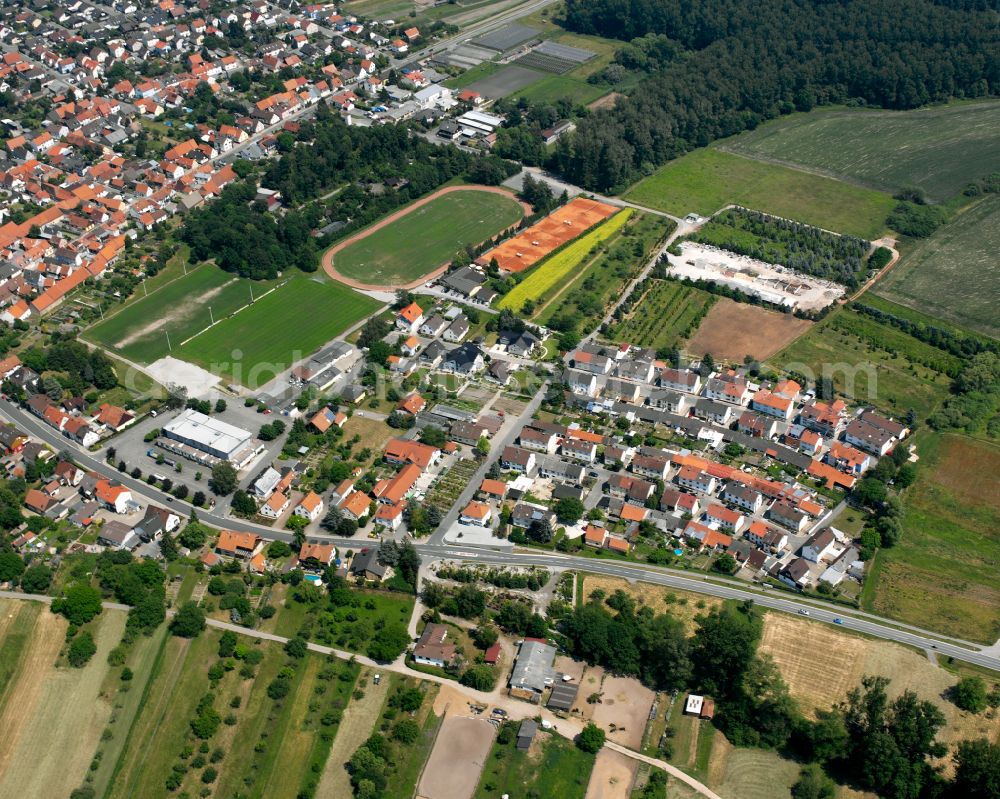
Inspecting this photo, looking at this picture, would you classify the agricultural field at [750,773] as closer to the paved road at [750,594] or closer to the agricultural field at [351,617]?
the paved road at [750,594]

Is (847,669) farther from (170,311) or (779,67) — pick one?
(779,67)

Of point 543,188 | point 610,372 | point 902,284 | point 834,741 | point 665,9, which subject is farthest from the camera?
point 665,9

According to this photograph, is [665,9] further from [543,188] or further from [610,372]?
[610,372]

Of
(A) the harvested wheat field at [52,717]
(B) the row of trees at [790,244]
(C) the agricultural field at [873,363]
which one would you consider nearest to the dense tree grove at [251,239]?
(B) the row of trees at [790,244]

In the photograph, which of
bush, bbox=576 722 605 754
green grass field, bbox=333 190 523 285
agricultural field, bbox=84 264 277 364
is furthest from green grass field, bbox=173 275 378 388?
bush, bbox=576 722 605 754

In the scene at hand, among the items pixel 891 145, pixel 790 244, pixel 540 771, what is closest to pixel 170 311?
pixel 540 771

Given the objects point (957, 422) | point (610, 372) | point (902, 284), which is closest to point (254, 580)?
point (610, 372)
